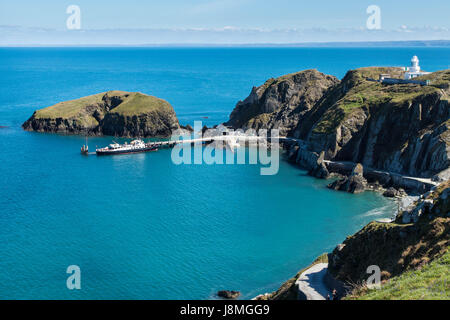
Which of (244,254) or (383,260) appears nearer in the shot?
(383,260)

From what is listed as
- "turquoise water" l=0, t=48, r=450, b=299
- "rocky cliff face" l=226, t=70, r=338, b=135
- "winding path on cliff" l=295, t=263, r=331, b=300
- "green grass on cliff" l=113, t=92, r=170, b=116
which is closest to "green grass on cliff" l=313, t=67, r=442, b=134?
"turquoise water" l=0, t=48, r=450, b=299

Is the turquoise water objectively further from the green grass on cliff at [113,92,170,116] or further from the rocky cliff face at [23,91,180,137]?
the green grass on cliff at [113,92,170,116]

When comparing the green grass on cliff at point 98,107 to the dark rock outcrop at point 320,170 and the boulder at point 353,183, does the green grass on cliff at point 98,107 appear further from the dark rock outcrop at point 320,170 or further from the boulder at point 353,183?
the boulder at point 353,183

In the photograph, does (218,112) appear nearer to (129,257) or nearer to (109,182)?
(109,182)

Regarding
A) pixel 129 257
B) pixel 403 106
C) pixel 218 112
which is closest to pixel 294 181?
pixel 403 106

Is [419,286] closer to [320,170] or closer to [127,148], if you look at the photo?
[320,170]

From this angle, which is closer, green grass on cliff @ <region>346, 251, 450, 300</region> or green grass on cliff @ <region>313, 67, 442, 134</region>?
green grass on cliff @ <region>346, 251, 450, 300</region>

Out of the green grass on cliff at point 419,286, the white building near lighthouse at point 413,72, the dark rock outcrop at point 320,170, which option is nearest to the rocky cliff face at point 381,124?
the dark rock outcrop at point 320,170
